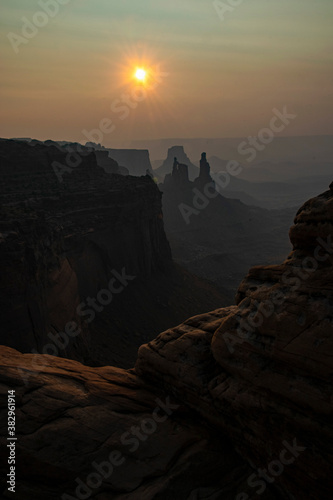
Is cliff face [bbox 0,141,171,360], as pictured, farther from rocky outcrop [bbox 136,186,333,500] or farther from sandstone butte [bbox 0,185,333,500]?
rocky outcrop [bbox 136,186,333,500]

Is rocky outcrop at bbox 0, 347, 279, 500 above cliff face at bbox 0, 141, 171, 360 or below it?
below

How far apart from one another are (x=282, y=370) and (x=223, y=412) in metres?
2.54

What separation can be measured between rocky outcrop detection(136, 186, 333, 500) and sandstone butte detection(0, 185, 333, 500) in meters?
0.03

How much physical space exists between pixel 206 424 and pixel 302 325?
4850mm

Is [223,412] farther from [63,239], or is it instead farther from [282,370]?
[63,239]

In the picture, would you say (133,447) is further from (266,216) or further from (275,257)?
(266,216)

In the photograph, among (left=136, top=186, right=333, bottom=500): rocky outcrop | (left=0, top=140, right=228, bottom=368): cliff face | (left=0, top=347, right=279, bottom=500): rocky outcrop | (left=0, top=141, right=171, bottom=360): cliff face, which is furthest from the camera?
(left=0, top=140, right=228, bottom=368): cliff face

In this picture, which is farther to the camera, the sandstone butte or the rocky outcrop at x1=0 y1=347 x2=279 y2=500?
the rocky outcrop at x1=0 y1=347 x2=279 y2=500

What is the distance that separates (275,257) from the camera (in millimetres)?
116750

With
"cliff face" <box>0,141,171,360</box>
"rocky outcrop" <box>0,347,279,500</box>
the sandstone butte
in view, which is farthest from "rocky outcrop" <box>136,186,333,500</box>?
"cliff face" <box>0,141,171,360</box>

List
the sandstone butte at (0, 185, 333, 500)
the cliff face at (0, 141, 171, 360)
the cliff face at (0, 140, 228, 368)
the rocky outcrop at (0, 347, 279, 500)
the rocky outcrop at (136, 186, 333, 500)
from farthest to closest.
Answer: the cliff face at (0, 140, 228, 368) < the cliff face at (0, 141, 171, 360) < the rocky outcrop at (0, 347, 279, 500) < the sandstone butte at (0, 185, 333, 500) < the rocky outcrop at (136, 186, 333, 500)

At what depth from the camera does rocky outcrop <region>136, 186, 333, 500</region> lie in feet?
32.1

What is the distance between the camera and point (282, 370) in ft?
34.6

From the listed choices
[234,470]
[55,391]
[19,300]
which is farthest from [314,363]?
[19,300]
